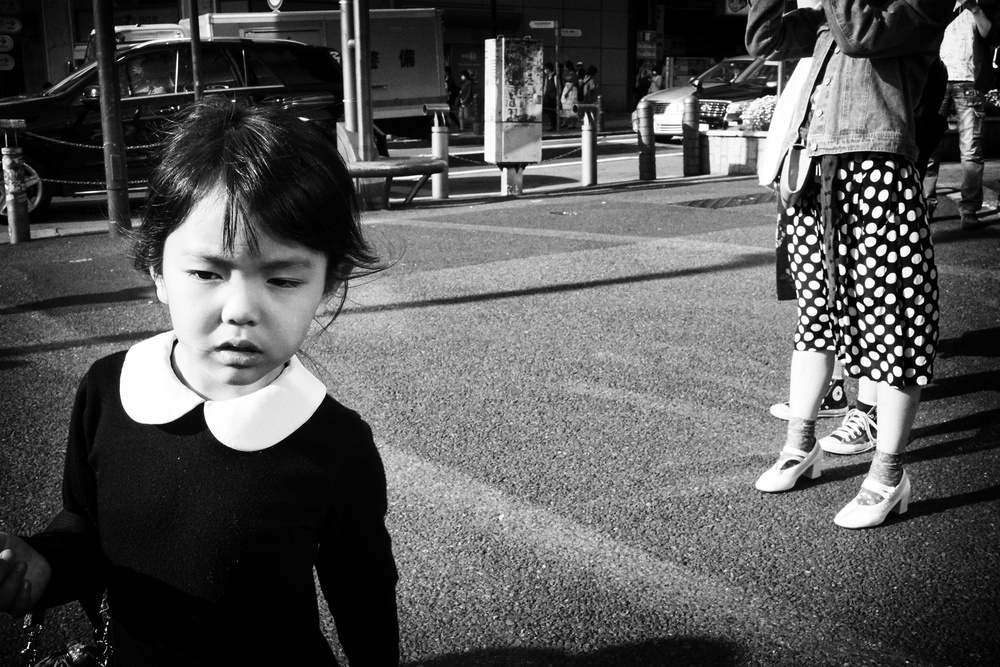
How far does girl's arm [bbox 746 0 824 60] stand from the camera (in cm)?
335

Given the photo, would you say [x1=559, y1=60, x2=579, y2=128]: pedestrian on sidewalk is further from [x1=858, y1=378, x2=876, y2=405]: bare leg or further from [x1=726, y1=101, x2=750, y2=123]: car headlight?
[x1=858, y1=378, x2=876, y2=405]: bare leg

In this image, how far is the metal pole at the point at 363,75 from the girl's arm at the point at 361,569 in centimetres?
1031

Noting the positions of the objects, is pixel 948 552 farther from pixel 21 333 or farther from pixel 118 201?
pixel 118 201

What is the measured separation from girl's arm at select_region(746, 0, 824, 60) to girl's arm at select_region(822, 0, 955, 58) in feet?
1.11

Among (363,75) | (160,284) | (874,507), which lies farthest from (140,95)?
(160,284)

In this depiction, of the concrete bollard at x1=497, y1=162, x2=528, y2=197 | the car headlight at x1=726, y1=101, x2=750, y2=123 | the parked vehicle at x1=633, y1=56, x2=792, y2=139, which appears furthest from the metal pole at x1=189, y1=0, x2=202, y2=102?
the car headlight at x1=726, y1=101, x2=750, y2=123

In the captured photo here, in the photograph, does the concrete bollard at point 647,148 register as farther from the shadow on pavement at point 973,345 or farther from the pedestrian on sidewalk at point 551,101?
the pedestrian on sidewalk at point 551,101

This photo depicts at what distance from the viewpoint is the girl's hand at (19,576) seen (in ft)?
4.40

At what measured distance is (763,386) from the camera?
458cm

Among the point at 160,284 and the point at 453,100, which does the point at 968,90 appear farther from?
the point at 453,100

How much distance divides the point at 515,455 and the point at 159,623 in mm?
2307

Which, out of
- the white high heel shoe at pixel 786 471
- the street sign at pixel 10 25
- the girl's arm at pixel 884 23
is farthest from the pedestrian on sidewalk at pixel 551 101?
the girl's arm at pixel 884 23

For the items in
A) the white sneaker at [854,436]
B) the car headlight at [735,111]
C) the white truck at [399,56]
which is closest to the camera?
the white sneaker at [854,436]

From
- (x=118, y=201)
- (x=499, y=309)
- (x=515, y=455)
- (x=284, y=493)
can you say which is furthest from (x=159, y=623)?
(x=118, y=201)
